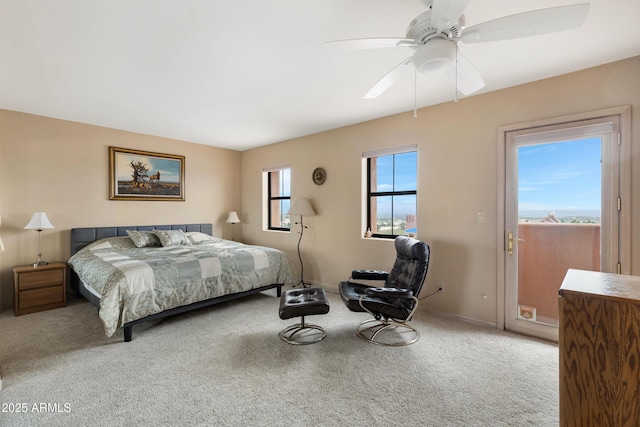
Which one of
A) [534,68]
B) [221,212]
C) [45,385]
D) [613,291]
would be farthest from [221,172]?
[613,291]

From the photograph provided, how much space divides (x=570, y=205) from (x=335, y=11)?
2.71 meters

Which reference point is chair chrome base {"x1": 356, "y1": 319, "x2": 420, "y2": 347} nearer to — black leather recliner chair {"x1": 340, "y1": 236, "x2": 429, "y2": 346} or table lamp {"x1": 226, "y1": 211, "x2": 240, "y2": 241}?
black leather recliner chair {"x1": 340, "y1": 236, "x2": 429, "y2": 346}

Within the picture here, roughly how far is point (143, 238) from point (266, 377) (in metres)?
3.23

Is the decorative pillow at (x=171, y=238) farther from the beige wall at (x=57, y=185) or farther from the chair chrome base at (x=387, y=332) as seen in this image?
the chair chrome base at (x=387, y=332)

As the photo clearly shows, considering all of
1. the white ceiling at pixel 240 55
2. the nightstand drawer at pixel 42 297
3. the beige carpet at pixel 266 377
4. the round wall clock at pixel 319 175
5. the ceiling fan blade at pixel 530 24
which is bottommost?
the beige carpet at pixel 266 377

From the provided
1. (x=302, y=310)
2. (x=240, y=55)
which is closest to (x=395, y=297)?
(x=302, y=310)

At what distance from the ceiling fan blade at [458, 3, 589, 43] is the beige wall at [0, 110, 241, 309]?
5.02 metres

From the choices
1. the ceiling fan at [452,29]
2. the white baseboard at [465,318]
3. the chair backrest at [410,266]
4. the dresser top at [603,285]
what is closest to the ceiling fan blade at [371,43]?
the ceiling fan at [452,29]

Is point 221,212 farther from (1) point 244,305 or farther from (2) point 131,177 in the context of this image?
(1) point 244,305

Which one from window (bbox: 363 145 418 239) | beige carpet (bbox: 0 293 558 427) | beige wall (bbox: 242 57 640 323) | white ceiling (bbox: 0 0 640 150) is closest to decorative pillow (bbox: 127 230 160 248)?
beige carpet (bbox: 0 293 558 427)

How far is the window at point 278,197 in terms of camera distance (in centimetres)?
560

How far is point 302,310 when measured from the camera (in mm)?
2697

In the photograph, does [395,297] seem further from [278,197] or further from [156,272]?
[278,197]

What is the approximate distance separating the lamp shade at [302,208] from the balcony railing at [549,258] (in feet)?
9.22
